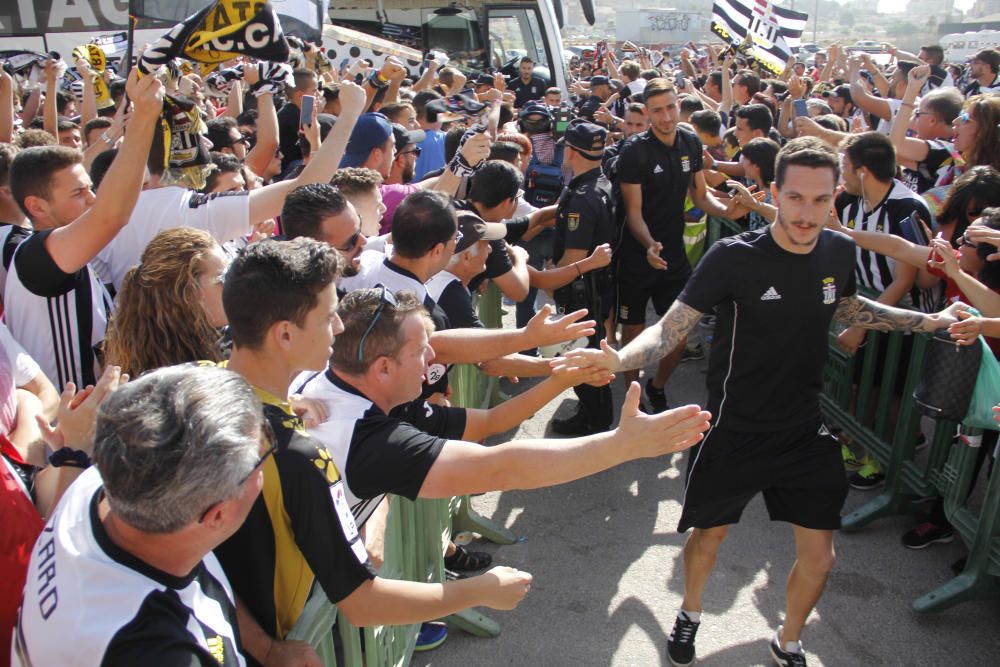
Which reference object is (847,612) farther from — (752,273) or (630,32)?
(630,32)

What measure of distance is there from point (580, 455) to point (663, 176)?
4.04 m

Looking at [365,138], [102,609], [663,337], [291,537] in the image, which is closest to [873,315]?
[663,337]

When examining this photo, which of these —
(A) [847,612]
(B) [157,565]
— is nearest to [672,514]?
(A) [847,612]

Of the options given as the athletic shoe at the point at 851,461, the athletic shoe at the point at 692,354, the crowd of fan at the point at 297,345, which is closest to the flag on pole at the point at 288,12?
the crowd of fan at the point at 297,345

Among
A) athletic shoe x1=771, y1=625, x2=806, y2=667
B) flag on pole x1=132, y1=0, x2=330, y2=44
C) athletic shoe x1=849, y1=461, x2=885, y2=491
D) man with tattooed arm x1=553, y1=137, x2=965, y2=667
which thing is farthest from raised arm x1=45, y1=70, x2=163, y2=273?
flag on pole x1=132, y1=0, x2=330, y2=44

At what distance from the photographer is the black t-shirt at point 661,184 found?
223 inches

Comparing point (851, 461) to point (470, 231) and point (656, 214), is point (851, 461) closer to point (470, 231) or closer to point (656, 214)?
point (656, 214)

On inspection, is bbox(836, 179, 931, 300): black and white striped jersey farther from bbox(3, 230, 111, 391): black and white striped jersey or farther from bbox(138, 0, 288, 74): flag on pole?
bbox(3, 230, 111, 391): black and white striped jersey

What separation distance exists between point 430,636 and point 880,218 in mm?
3295

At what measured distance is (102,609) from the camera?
4.36ft

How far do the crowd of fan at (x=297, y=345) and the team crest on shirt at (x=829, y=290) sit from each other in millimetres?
712

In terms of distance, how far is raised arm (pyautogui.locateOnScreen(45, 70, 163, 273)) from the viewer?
2674 mm

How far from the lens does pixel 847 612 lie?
145 inches

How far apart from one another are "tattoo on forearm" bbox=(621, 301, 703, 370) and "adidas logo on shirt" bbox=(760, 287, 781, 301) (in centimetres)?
26
